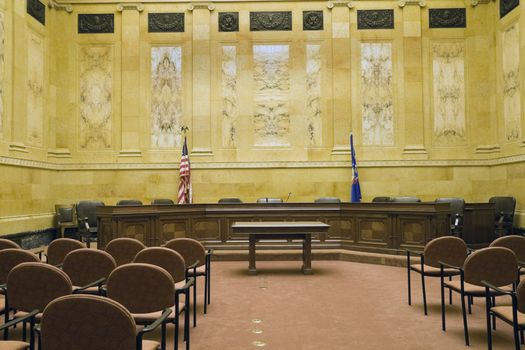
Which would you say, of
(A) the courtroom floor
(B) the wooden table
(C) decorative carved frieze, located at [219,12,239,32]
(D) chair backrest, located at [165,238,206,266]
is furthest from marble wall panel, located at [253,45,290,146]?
(D) chair backrest, located at [165,238,206,266]

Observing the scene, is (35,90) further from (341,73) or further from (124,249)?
(124,249)

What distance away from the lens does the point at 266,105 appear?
499 inches

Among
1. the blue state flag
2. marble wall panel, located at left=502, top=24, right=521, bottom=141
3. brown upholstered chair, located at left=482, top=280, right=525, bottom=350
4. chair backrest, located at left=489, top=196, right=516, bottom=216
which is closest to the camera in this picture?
brown upholstered chair, located at left=482, top=280, right=525, bottom=350

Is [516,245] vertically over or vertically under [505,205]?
under

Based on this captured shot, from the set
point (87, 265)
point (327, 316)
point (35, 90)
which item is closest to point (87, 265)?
point (87, 265)

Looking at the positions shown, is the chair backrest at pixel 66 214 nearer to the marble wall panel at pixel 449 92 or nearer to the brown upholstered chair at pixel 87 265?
the brown upholstered chair at pixel 87 265

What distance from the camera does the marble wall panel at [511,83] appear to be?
11.1 m

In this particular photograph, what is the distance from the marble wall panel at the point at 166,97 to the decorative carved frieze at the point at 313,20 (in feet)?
12.1

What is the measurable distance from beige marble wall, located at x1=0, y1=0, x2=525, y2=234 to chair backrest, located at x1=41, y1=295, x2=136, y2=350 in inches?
396

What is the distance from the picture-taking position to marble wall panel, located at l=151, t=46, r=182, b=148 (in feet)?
41.4

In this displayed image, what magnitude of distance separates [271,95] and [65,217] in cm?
638

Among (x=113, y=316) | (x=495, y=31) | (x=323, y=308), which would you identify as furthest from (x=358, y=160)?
(x=113, y=316)

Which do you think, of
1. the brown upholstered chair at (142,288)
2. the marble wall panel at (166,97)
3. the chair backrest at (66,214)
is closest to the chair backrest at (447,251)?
the brown upholstered chair at (142,288)

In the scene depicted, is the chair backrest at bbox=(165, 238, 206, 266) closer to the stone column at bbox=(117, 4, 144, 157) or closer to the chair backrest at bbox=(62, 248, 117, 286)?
the chair backrest at bbox=(62, 248, 117, 286)
